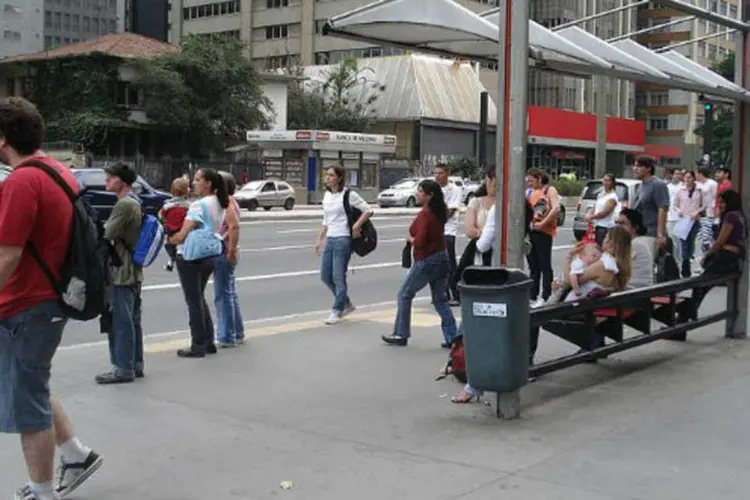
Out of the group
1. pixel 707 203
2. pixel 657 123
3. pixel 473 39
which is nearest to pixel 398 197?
pixel 707 203

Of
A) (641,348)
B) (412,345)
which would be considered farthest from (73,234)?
(641,348)

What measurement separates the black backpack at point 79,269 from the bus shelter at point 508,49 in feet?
10.6

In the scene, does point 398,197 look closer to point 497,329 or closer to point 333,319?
point 333,319

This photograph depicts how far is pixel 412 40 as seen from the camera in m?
8.52

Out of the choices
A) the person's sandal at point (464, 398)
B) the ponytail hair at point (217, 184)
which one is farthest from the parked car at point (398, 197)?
the person's sandal at point (464, 398)

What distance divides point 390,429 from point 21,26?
129 m

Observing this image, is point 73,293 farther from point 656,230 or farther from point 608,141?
point 608,141

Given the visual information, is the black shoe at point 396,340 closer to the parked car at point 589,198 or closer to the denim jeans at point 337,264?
the denim jeans at point 337,264

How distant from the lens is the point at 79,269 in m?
4.53

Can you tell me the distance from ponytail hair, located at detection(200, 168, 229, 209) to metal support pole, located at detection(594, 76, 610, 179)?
5559cm

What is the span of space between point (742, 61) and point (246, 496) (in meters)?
7.43

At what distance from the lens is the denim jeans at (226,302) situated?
29.8 ft

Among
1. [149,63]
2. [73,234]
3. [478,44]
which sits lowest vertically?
[73,234]

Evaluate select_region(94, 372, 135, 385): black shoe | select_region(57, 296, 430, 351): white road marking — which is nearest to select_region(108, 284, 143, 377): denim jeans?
select_region(94, 372, 135, 385): black shoe
